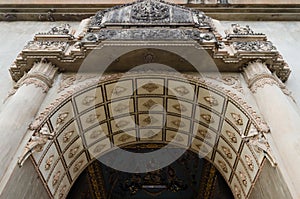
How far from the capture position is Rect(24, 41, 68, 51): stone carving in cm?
941

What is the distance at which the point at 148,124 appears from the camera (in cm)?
1052

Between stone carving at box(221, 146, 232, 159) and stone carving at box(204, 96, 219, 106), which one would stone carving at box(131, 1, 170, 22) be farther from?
stone carving at box(221, 146, 232, 159)

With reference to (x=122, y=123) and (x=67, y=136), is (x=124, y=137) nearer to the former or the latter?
(x=122, y=123)

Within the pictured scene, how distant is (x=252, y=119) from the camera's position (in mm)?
7934

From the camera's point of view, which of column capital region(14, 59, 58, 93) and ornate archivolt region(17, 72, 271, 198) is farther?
column capital region(14, 59, 58, 93)

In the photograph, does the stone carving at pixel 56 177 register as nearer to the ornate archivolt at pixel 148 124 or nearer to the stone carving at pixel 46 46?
the ornate archivolt at pixel 148 124

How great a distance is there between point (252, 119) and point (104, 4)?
306 inches

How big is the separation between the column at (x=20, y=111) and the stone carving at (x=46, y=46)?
45 centimetres

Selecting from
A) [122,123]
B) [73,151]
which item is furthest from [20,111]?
[122,123]

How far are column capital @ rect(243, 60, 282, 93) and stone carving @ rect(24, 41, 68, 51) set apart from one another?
513cm

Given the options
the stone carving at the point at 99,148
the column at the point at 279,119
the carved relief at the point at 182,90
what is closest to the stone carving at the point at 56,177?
the stone carving at the point at 99,148

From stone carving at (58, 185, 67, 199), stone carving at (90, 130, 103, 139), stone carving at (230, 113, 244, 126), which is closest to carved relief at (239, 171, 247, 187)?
stone carving at (230, 113, 244, 126)

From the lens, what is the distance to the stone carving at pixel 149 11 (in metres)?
10.4

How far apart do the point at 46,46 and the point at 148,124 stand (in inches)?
148
